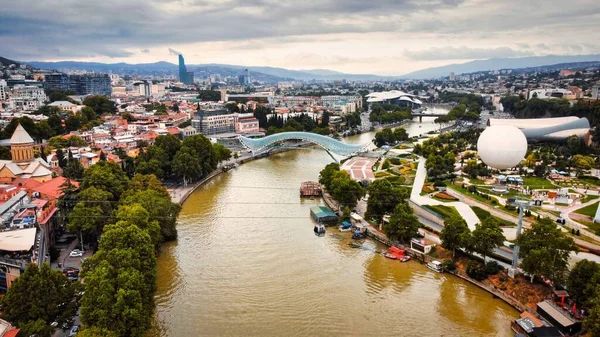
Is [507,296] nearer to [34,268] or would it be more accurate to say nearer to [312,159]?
[34,268]

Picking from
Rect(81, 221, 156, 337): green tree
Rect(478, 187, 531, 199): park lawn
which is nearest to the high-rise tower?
Rect(478, 187, 531, 199): park lawn

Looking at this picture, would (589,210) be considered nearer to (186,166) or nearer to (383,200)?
(383,200)

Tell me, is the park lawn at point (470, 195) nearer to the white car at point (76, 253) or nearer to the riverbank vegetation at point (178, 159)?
the riverbank vegetation at point (178, 159)

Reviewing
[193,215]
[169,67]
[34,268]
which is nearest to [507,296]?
[34,268]

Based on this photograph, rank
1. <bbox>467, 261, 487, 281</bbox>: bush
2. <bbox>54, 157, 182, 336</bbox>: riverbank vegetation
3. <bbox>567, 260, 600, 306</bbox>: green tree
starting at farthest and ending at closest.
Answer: <bbox>467, 261, 487, 281</bbox>: bush → <bbox>567, 260, 600, 306</bbox>: green tree → <bbox>54, 157, 182, 336</bbox>: riverbank vegetation

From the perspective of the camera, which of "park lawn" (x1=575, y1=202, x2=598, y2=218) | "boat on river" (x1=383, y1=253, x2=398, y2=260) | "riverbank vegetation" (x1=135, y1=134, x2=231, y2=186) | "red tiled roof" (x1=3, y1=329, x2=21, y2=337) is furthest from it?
"riverbank vegetation" (x1=135, y1=134, x2=231, y2=186)

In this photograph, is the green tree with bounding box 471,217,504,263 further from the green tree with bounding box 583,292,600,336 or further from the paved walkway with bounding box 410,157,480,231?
the green tree with bounding box 583,292,600,336
